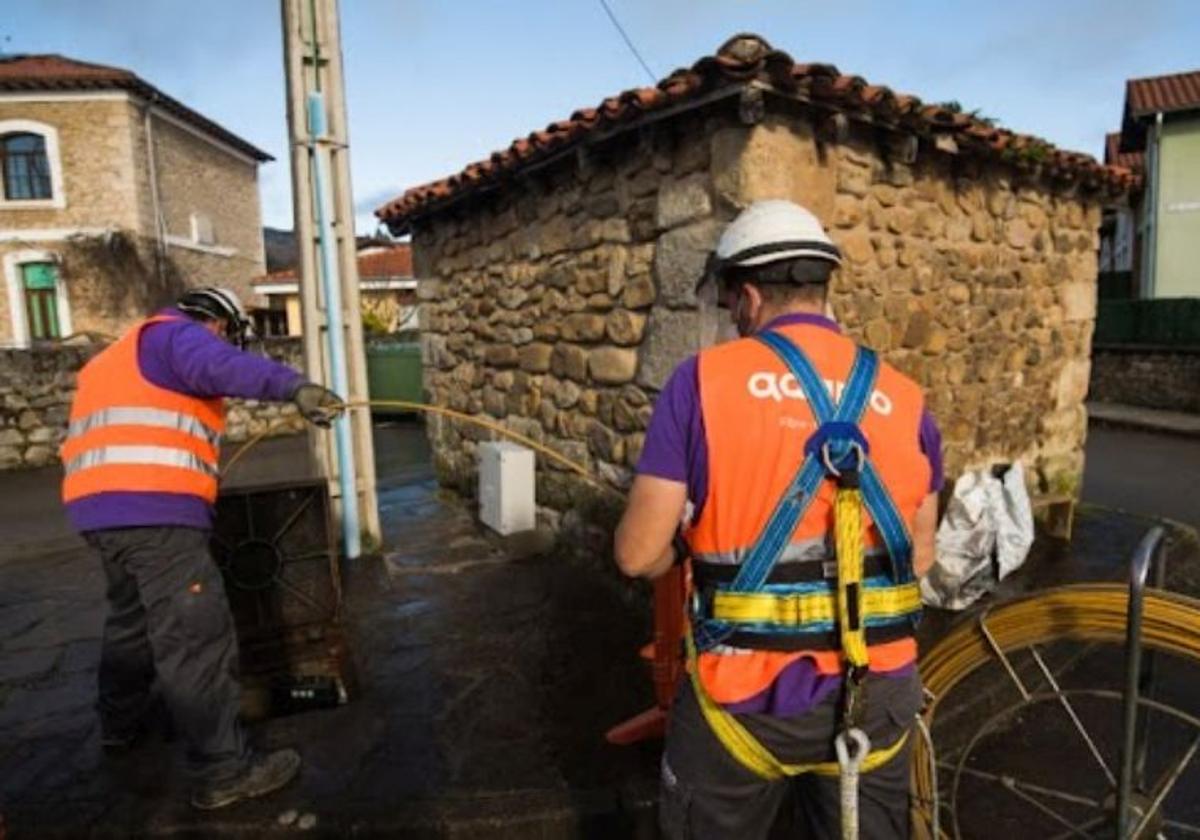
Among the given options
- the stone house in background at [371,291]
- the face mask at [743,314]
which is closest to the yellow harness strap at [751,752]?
the face mask at [743,314]

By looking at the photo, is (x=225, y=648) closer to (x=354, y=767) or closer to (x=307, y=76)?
(x=354, y=767)

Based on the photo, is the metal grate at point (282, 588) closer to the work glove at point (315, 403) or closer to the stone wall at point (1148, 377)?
the work glove at point (315, 403)

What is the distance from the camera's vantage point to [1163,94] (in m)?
17.0

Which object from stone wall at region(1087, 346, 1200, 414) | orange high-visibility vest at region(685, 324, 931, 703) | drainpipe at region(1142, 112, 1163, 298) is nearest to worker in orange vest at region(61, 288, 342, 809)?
orange high-visibility vest at region(685, 324, 931, 703)

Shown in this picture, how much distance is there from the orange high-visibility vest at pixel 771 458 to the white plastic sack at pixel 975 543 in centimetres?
308

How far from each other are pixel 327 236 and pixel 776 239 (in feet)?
14.7

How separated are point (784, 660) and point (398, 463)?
31.7 feet

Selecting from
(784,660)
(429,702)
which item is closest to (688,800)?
(784,660)

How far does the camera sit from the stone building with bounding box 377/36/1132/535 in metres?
3.84

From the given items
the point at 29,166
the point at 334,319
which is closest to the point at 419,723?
the point at 334,319

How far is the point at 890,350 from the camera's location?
475 cm

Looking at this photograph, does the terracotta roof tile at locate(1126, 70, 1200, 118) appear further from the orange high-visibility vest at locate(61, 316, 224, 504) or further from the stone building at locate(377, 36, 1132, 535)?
the orange high-visibility vest at locate(61, 316, 224, 504)

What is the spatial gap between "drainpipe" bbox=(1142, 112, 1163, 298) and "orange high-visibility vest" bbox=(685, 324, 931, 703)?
65.0 ft

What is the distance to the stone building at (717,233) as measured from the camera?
12.6 feet
